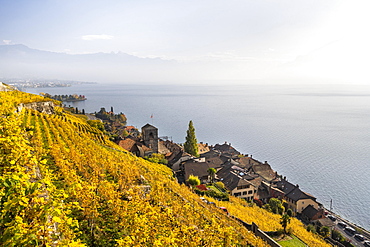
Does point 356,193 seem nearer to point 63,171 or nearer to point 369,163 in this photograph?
point 369,163

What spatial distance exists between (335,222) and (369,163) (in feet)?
109

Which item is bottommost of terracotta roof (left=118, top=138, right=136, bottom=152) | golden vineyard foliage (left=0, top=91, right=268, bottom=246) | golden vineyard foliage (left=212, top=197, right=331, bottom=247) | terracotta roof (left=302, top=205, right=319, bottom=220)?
terracotta roof (left=302, top=205, right=319, bottom=220)

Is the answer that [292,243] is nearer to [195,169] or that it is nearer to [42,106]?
[195,169]

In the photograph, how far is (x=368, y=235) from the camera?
34156mm

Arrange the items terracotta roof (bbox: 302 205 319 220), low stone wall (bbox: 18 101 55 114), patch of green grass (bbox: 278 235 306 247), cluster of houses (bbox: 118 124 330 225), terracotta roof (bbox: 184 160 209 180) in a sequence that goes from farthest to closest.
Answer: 1. terracotta roof (bbox: 184 160 209 180)
2. cluster of houses (bbox: 118 124 330 225)
3. terracotta roof (bbox: 302 205 319 220)
4. low stone wall (bbox: 18 101 55 114)
5. patch of green grass (bbox: 278 235 306 247)

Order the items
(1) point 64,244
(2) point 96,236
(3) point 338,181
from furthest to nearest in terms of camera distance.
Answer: (3) point 338,181 < (2) point 96,236 < (1) point 64,244

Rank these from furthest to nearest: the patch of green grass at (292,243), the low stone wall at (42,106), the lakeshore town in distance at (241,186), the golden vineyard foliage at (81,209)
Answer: the lakeshore town in distance at (241,186), the low stone wall at (42,106), the patch of green grass at (292,243), the golden vineyard foliage at (81,209)

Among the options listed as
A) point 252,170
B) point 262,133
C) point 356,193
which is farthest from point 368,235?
point 262,133

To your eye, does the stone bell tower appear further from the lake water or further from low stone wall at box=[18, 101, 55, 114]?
the lake water

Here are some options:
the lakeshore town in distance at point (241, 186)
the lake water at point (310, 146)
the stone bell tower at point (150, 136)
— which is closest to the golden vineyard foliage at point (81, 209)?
the lakeshore town in distance at point (241, 186)

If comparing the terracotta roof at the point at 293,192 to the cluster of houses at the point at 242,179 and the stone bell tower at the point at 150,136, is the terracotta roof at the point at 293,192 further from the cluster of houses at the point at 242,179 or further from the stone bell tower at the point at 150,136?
the stone bell tower at the point at 150,136

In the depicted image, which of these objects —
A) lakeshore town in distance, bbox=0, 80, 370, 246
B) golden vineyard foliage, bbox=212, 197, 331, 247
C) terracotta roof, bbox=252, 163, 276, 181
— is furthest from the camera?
terracotta roof, bbox=252, 163, 276, 181

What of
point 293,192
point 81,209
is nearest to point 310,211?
point 293,192

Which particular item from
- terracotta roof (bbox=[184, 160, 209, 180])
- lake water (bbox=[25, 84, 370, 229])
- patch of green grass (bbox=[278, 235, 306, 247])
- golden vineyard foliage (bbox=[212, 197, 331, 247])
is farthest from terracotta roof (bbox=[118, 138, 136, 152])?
lake water (bbox=[25, 84, 370, 229])
